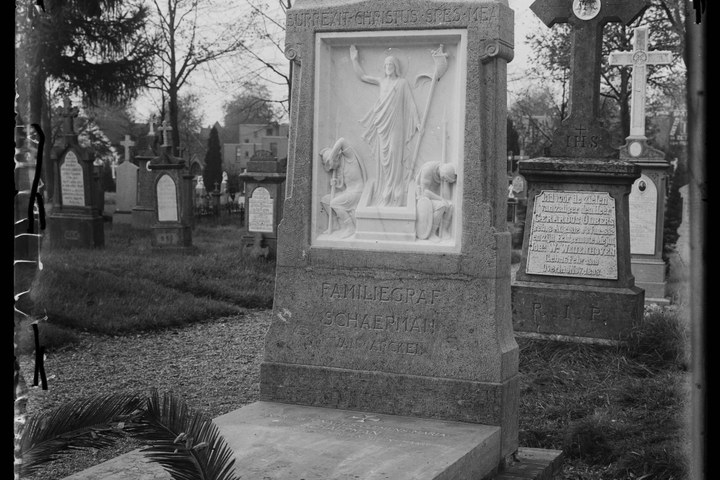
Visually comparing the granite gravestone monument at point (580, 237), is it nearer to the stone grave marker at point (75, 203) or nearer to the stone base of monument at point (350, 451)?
the stone base of monument at point (350, 451)

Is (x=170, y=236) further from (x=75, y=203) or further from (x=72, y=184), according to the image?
(x=72, y=184)

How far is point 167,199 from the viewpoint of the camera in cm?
1800

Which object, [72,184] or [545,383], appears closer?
[545,383]

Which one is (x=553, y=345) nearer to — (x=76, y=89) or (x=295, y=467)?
(x=295, y=467)

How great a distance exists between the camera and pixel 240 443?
421 cm

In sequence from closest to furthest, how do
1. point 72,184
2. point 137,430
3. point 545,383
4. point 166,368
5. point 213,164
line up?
Result: point 137,430 < point 545,383 < point 166,368 < point 72,184 < point 213,164

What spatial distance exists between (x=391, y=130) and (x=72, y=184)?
13.6m

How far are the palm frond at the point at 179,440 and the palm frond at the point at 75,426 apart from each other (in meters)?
0.05

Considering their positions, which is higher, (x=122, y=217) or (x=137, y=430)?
(x=122, y=217)

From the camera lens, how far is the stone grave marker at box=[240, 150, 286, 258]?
648 inches

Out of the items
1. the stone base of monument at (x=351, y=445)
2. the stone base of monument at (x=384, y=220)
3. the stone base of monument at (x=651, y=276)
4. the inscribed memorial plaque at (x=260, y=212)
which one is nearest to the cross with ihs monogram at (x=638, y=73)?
the stone base of monument at (x=651, y=276)

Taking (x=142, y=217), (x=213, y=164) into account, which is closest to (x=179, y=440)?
(x=142, y=217)

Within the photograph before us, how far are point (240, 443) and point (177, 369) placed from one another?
13.7 ft
